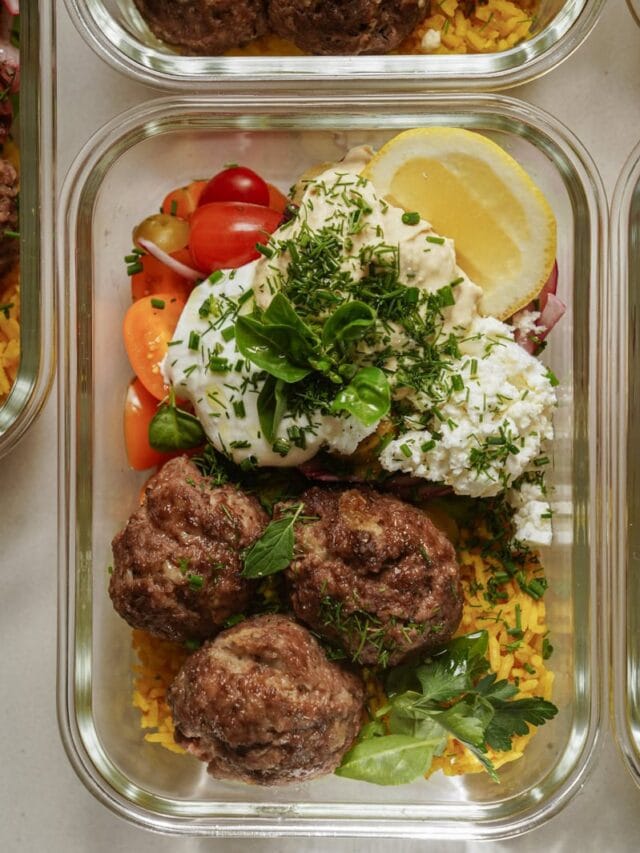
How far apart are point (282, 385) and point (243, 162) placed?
0.73 meters

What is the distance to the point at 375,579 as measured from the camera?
228 cm

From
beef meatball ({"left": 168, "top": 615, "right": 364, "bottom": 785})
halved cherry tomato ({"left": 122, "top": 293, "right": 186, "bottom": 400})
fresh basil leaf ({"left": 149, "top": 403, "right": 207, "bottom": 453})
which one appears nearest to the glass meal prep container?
halved cherry tomato ({"left": 122, "top": 293, "right": 186, "bottom": 400})

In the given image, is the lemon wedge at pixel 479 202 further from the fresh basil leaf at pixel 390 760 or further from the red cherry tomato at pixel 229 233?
the fresh basil leaf at pixel 390 760

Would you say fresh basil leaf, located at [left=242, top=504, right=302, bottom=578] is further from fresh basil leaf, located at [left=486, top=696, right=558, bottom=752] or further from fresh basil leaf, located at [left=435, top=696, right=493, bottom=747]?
fresh basil leaf, located at [left=486, top=696, right=558, bottom=752]

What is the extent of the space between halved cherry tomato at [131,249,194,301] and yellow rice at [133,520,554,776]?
916 mm

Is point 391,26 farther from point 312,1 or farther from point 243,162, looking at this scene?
point 243,162

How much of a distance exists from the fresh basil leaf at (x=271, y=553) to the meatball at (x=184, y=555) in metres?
0.05

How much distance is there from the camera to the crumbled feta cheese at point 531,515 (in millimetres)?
2451

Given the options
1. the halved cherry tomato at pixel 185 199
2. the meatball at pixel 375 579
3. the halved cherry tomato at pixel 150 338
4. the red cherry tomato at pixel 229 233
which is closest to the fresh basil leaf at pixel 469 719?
the meatball at pixel 375 579

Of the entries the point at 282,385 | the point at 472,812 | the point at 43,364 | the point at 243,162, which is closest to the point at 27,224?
the point at 43,364

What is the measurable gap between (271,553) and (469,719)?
606 millimetres

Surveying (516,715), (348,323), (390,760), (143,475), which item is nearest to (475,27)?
(348,323)

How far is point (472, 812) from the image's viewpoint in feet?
8.52

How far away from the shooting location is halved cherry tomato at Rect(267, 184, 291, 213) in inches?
103
